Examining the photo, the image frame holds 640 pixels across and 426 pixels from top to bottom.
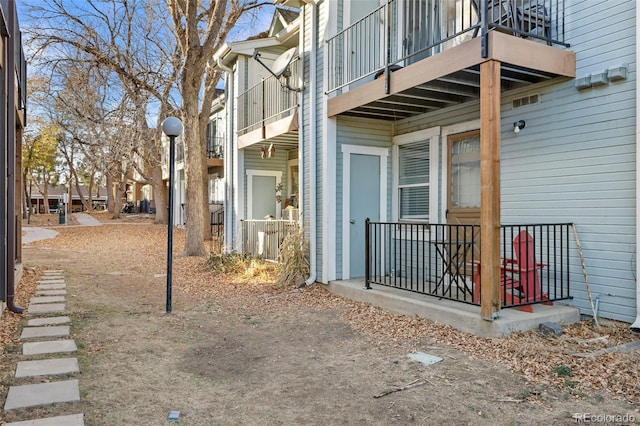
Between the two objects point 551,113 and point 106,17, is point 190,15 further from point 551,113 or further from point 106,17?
point 551,113

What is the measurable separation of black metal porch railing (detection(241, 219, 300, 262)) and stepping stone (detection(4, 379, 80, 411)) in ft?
17.3

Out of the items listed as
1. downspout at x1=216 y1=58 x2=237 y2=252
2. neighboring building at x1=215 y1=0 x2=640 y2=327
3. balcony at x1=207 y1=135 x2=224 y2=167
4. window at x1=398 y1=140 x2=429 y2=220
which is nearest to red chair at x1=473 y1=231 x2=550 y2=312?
neighboring building at x1=215 y1=0 x2=640 y2=327

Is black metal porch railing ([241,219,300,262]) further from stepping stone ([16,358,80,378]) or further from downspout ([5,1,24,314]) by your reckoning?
stepping stone ([16,358,80,378])

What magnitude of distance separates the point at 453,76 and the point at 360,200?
2761mm

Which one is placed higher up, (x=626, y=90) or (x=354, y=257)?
(x=626, y=90)

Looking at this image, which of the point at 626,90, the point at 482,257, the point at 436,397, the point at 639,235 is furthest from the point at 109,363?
the point at 626,90

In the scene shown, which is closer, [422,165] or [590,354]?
[590,354]

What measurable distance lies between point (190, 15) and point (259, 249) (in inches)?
223

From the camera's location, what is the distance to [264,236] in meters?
10.0

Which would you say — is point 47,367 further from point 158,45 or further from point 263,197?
point 158,45

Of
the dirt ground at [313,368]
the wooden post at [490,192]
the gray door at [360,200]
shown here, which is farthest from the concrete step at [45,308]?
the wooden post at [490,192]

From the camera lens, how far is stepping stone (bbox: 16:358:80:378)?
3.65 m

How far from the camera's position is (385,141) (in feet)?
26.0

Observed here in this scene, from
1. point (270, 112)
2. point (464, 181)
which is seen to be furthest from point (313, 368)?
point (270, 112)
